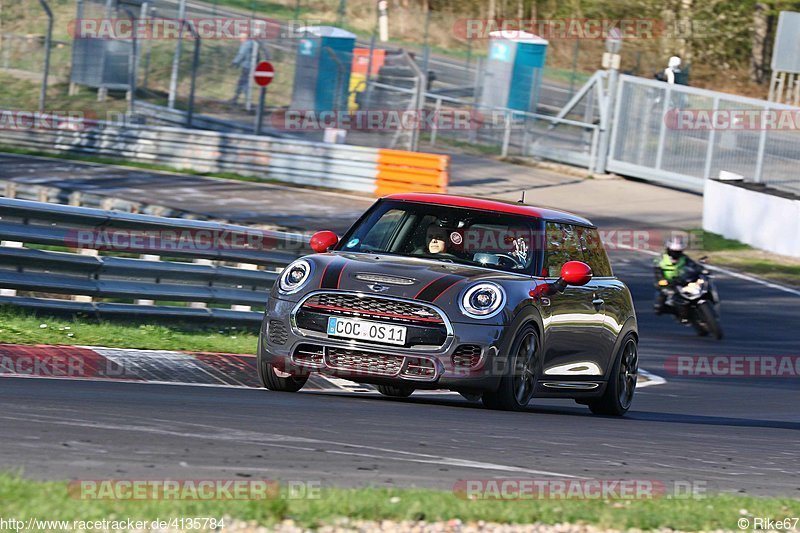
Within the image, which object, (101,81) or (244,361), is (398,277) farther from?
(101,81)

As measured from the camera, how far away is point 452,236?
9773mm

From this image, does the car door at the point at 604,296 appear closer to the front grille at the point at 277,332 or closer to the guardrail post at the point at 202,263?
the front grille at the point at 277,332

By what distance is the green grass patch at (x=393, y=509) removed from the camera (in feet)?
16.1

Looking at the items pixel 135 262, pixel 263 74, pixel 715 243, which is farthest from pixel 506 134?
pixel 135 262

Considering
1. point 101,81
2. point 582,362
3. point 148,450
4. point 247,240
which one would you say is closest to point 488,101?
point 101,81

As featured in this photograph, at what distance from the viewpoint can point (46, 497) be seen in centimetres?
499

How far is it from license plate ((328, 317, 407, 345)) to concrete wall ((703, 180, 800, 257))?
17.5 meters

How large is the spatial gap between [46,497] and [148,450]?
1.11 metres

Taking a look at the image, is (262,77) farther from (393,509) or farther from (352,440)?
(393,509)

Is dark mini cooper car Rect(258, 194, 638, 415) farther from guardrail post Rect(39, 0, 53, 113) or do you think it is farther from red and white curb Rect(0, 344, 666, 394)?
guardrail post Rect(39, 0, 53, 113)

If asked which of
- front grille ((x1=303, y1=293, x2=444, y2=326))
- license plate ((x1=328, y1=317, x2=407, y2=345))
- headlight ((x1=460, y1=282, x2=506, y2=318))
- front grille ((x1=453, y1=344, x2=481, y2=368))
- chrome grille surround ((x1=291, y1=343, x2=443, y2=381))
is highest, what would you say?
headlight ((x1=460, y1=282, x2=506, y2=318))

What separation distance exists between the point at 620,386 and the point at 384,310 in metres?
2.77

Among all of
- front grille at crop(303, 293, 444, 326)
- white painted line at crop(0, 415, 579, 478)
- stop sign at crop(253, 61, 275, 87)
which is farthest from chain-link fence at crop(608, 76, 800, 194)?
white painted line at crop(0, 415, 579, 478)

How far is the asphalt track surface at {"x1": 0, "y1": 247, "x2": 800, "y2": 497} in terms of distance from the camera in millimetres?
5945
